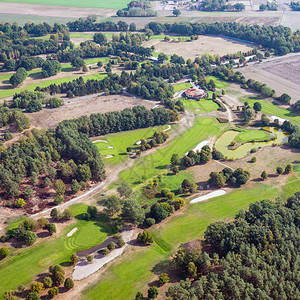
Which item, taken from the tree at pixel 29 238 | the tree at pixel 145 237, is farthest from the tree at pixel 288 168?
the tree at pixel 29 238

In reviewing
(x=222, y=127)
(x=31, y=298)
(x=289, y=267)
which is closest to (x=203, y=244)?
(x=289, y=267)

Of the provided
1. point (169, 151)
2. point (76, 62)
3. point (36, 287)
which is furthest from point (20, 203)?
point (76, 62)

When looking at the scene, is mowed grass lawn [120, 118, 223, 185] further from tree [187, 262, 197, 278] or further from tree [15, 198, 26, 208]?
tree [187, 262, 197, 278]

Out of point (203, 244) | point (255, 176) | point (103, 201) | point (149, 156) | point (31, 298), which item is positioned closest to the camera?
point (31, 298)

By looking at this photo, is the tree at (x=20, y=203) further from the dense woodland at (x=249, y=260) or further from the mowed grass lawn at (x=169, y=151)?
the dense woodland at (x=249, y=260)

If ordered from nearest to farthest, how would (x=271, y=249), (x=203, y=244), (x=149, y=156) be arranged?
1. (x=271, y=249)
2. (x=203, y=244)
3. (x=149, y=156)

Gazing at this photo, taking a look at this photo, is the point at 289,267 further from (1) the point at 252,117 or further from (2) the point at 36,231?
(1) the point at 252,117

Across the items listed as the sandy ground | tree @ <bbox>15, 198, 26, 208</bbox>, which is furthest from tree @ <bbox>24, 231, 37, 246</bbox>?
the sandy ground

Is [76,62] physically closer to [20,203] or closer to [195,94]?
[195,94]
